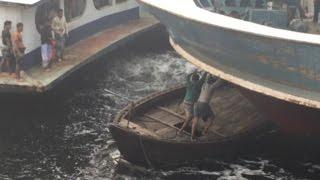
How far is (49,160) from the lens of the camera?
12.0m

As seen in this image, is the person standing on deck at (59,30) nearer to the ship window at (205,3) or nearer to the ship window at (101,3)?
the ship window at (101,3)

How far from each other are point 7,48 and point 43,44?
106cm

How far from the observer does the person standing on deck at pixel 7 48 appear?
1347 cm

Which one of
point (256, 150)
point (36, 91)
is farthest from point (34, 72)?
point (256, 150)

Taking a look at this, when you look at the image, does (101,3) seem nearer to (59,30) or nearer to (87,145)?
(59,30)

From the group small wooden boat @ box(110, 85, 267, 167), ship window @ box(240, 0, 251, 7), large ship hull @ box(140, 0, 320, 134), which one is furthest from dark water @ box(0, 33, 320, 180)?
ship window @ box(240, 0, 251, 7)

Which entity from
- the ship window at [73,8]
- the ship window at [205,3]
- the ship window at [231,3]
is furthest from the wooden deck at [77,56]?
the ship window at [231,3]

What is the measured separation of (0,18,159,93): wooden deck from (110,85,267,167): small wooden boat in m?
2.73

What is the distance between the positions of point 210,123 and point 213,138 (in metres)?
0.48

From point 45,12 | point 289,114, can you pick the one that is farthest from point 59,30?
A: point 289,114

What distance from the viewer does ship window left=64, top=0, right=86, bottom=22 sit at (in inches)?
656

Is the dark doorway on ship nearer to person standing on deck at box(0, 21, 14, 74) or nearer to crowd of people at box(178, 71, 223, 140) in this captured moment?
person standing on deck at box(0, 21, 14, 74)

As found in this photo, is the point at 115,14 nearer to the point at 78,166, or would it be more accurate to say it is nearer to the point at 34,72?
the point at 34,72

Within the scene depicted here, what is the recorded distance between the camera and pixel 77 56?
15.9 meters
